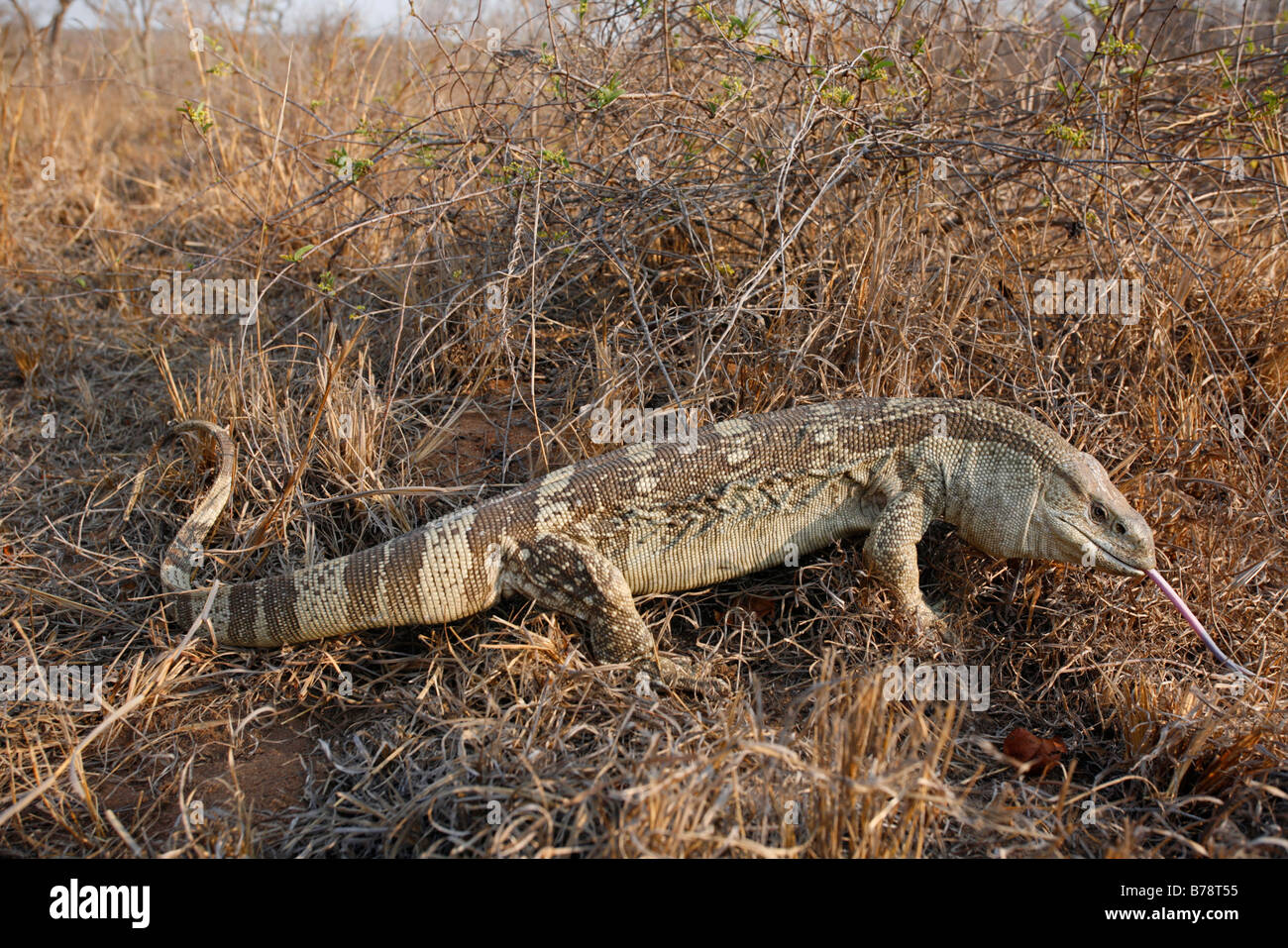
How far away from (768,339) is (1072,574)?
82.9 inches

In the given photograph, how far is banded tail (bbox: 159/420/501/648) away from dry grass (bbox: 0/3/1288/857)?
0.15 m

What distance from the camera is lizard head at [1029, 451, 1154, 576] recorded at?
154 inches

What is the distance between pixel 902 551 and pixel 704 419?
1374 mm

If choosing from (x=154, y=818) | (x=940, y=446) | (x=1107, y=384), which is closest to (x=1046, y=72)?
(x=1107, y=384)

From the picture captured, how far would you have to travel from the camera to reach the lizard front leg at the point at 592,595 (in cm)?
395

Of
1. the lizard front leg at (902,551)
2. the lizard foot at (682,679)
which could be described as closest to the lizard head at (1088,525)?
the lizard front leg at (902,551)

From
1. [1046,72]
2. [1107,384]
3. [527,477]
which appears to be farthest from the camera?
[1046,72]

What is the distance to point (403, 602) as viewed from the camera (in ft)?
13.1

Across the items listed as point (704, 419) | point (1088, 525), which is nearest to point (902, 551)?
point (1088, 525)

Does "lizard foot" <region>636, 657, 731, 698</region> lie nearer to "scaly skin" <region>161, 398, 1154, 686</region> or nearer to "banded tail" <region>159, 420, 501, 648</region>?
"scaly skin" <region>161, 398, 1154, 686</region>

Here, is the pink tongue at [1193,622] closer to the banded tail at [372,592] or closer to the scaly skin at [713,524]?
the scaly skin at [713,524]

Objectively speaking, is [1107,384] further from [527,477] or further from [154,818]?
[154,818]

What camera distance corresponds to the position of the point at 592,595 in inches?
157

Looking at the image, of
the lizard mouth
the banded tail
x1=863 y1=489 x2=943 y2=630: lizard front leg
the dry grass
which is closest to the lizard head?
the lizard mouth
